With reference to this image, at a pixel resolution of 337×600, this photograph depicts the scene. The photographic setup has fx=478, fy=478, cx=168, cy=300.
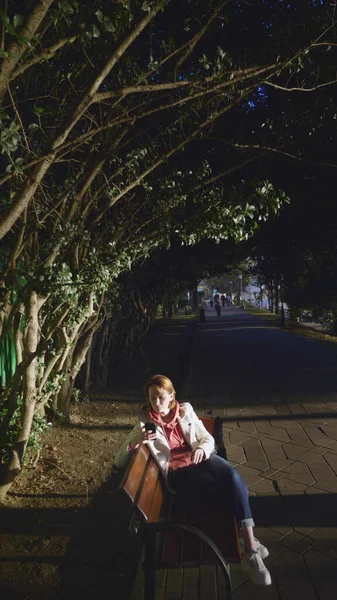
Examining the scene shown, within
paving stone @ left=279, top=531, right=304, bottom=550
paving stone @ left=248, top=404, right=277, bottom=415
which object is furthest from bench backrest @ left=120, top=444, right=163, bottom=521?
paving stone @ left=248, top=404, right=277, bottom=415

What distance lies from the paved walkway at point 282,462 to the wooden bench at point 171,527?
0.36m

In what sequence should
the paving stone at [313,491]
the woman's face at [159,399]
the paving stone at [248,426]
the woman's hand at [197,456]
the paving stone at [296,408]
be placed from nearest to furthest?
the woman's hand at [197,456]
the woman's face at [159,399]
the paving stone at [313,491]
the paving stone at [248,426]
the paving stone at [296,408]

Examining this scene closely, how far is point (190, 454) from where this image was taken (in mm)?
3184

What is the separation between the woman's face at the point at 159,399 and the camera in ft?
10.4

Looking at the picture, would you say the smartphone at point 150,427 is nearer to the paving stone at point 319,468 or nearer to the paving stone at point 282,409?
the paving stone at point 319,468

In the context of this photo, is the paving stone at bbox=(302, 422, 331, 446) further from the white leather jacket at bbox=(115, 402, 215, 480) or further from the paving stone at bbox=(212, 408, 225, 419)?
the white leather jacket at bbox=(115, 402, 215, 480)

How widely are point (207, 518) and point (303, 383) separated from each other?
263 inches

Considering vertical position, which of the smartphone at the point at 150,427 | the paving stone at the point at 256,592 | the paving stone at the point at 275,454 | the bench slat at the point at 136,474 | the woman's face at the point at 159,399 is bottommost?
the paving stone at the point at 256,592

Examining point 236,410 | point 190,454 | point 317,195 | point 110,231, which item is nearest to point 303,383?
point 236,410

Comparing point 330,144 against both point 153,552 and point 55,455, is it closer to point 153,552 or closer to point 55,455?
point 55,455

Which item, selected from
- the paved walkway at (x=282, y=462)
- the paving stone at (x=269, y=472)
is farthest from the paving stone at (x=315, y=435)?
the paving stone at (x=269, y=472)

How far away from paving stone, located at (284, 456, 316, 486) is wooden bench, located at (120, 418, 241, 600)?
1.58 m

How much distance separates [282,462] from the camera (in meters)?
4.81

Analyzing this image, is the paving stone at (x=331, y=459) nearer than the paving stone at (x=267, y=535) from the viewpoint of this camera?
No
